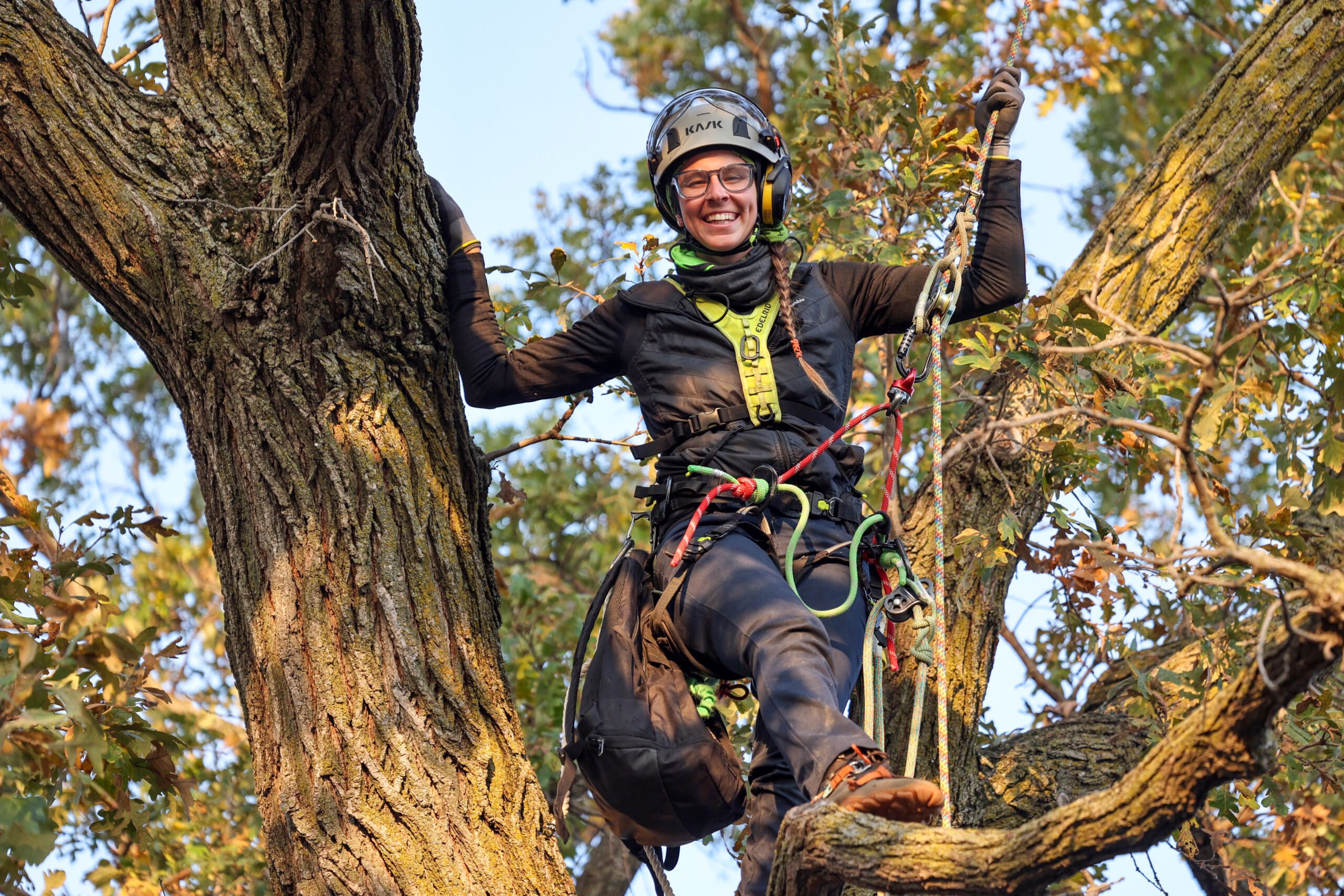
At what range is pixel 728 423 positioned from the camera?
11.2 feet

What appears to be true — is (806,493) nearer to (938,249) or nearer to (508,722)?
(508,722)

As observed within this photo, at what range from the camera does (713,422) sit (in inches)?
134

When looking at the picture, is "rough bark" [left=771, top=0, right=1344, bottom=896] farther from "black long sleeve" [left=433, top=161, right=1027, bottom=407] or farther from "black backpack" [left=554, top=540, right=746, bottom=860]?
"black backpack" [left=554, top=540, right=746, bottom=860]

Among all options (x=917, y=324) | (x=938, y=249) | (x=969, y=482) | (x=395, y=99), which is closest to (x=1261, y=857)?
(x=969, y=482)

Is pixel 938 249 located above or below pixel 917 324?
above

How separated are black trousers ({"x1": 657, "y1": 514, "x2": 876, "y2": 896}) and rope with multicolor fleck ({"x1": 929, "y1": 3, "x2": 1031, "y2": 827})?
21cm

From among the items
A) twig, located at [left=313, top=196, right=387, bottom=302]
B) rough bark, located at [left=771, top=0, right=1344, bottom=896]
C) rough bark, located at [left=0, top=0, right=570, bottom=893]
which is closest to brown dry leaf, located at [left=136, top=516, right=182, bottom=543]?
rough bark, located at [left=0, top=0, right=570, bottom=893]

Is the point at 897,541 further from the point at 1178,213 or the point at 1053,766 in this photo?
the point at 1178,213

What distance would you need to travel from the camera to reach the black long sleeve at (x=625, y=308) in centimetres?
347

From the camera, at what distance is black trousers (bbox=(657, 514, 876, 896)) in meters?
2.68

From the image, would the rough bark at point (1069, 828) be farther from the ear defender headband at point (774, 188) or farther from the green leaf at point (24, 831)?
the ear defender headband at point (774, 188)

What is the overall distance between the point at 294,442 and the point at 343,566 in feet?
1.09

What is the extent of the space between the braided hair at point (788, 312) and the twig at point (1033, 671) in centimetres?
171

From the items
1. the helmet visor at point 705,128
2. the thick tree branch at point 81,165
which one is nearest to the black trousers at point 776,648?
the helmet visor at point 705,128
